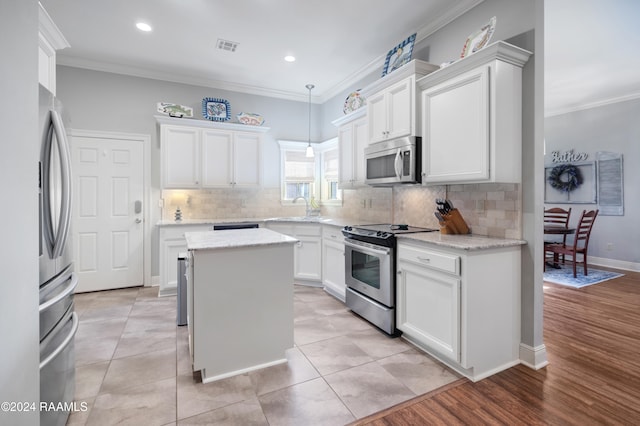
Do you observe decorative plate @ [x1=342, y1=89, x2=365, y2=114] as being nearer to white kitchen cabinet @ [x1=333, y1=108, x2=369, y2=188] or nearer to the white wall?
white kitchen cabinet @ [x1=333, y1=108, x2=369, y2=188]

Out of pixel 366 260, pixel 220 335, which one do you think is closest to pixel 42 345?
pixel 220 335

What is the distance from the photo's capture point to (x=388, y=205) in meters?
3.88

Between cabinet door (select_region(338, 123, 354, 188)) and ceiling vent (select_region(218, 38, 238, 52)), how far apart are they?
166 cm

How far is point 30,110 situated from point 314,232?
11.3ft

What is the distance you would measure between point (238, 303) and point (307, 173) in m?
3.54

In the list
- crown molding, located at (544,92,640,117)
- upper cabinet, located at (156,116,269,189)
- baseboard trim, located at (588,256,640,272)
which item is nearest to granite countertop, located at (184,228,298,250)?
upper cabinet, located at (156,116,269,189)

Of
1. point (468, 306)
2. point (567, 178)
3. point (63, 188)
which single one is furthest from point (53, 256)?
point (567, 178)

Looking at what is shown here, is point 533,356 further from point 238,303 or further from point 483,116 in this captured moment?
point 238,303

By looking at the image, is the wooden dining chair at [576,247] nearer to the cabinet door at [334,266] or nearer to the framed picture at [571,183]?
the framed picture at [571,183]

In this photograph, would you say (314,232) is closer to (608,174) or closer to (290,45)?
(290,45)

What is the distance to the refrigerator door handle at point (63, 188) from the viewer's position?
152cm

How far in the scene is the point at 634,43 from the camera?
12.0ft

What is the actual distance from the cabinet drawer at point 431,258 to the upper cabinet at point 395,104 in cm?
109

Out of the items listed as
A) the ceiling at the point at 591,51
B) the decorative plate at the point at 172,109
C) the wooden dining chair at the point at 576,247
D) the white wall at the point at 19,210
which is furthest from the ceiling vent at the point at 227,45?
the wooden dining chair at the point at 576,247
